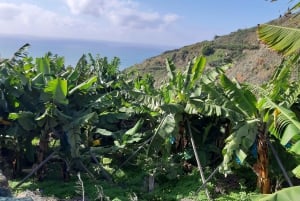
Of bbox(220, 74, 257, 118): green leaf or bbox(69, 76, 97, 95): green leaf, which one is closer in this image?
bbox(220, 74, 257, 118): green leaf

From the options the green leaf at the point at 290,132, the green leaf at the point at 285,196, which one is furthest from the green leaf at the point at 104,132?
the green leaf at the point at 285,196

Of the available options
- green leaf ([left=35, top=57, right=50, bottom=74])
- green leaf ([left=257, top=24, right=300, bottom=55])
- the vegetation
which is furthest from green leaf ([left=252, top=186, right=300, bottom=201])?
green leaf ([left=35, top=57, right=50, bottom=74])

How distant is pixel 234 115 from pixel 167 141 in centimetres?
225

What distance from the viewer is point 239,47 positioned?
187 ft

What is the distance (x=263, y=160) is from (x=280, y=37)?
149 inches

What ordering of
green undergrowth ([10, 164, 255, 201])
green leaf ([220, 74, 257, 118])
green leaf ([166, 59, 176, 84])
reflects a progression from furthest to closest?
green leaf ([166, 59, 176, 84]) → green undergrowth ([10, 164, 255, 201]) → green leaf ([220, 74, 257, 118])

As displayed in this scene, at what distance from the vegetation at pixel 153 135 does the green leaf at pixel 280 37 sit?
2.31 m

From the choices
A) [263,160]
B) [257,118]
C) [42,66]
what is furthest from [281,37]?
[42,66]

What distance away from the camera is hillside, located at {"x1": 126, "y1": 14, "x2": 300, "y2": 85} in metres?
32.4

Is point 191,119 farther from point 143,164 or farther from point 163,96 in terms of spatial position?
point 143,164

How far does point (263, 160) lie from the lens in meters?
9.85

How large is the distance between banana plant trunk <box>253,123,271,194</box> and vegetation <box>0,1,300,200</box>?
0.07 ft

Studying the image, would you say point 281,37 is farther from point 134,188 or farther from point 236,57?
point 236,57

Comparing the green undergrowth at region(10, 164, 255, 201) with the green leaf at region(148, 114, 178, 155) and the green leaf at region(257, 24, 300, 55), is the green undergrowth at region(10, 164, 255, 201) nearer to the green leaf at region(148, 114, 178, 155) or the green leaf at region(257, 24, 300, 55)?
the green leaf at region(148, 114, 178, 155)
